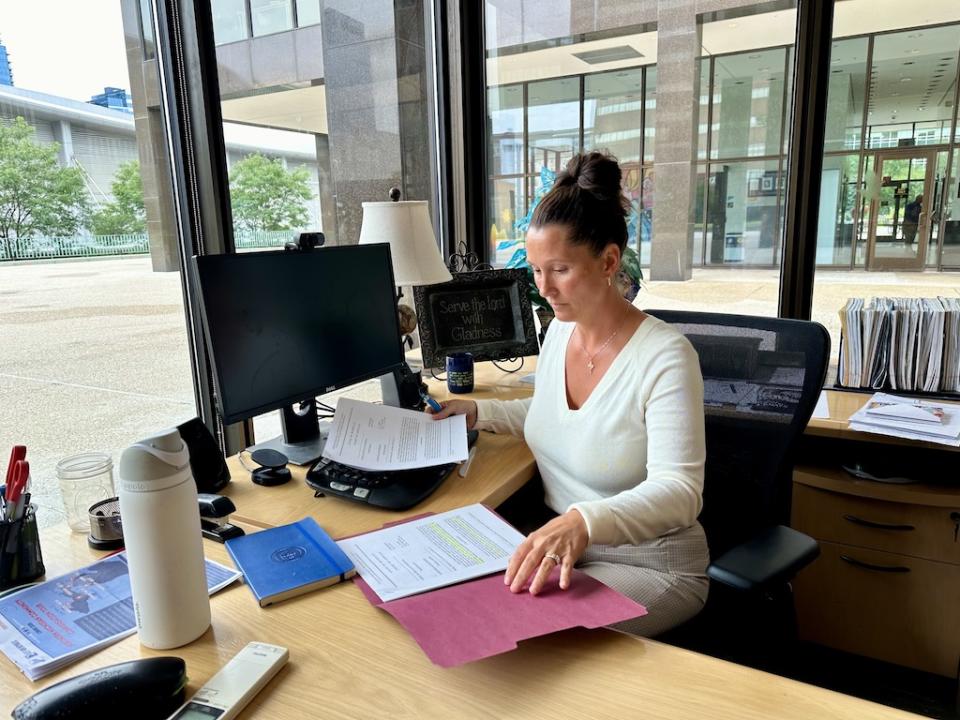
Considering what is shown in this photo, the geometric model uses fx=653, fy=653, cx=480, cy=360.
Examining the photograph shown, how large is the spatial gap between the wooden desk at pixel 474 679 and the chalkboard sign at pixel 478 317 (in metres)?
1.44

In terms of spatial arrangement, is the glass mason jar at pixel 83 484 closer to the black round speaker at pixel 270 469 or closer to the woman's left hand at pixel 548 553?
the black round speaker at pixel 270 469

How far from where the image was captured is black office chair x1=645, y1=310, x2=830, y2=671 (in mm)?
1215

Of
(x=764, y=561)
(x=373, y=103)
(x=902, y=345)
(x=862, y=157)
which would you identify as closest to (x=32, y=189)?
(x=373, y=103)

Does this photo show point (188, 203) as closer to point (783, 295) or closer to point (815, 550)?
point (815, 550)

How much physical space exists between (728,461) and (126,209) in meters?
1.57

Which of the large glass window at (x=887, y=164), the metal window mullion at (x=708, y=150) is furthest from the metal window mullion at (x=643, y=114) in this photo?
the large glass window at (x=887, y=164)

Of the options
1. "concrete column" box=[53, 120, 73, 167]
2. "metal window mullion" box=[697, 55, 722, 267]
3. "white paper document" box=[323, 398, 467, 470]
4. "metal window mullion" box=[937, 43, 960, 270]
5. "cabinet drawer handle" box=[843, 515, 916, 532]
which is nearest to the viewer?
"white paper document" box=[323, 398, 467, 470]

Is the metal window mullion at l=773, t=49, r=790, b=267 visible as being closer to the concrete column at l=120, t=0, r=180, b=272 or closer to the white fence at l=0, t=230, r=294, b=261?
the white fence at l=0, t=230, r=294, b=261

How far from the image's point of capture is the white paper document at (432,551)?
96 centimetres

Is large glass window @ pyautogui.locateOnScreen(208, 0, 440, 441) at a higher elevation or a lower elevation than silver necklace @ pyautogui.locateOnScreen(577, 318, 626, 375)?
higher

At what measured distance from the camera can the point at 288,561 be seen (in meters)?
1.01

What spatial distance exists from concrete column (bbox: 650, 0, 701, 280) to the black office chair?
1.34 metres

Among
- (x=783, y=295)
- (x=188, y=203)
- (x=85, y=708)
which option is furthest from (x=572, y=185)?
(x=783, y=295)

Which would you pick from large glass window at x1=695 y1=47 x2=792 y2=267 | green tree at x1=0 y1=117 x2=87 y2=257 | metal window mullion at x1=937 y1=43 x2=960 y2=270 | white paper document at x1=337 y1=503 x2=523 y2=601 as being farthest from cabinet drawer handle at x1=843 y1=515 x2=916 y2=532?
green tree at x1=0 y1=117 x2=87 y2=257
